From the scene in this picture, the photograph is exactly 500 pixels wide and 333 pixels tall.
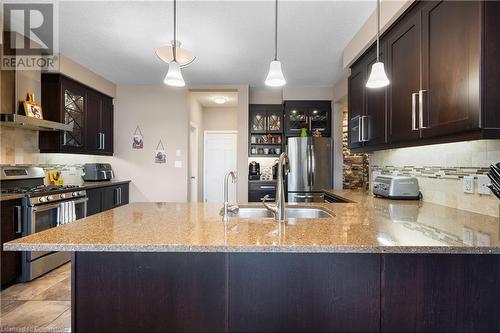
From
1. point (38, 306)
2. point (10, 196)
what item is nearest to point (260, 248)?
point (38, 306)

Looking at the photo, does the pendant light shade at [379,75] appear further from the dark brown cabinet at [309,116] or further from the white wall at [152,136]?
the white wall at [152,136]

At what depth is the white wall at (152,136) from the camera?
4.86 m

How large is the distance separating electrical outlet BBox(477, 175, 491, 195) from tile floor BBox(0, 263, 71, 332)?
9.84 feet

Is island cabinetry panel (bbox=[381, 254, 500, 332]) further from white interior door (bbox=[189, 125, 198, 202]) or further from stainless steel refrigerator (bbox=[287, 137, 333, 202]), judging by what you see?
white interior door (bbox=[189, 125, 198, 202])

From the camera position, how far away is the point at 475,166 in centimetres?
176

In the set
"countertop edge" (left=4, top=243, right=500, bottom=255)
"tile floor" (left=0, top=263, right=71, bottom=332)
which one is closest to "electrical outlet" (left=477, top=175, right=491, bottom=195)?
"countertop edge" (left=4, top=243, right=500, bottom=255)

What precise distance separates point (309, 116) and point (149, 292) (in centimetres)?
434

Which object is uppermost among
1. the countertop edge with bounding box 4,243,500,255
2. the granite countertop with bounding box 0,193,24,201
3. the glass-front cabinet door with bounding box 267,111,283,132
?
the glass-front cabinet door with bounding box 267,111,283,132

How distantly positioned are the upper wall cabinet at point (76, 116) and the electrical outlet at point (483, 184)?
4.33 m

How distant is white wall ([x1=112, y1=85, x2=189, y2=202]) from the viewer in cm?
486

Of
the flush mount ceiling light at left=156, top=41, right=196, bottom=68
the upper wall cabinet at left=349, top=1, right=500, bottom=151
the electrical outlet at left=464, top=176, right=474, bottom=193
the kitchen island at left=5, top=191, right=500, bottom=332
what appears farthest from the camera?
the flush mount ceiling light at left=156, top=41, right=196, bottom=68

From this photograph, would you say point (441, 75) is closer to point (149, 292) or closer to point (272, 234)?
point (272, 234)

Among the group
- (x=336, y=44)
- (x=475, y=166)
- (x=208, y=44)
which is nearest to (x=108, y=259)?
(x=475, y=166)

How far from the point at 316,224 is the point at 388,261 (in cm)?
37
